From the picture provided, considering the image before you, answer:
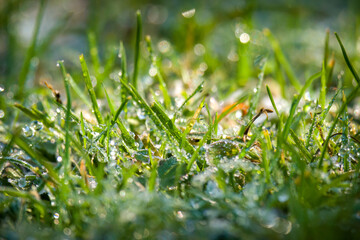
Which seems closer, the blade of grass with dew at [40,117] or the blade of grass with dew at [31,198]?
the blade of grass with dew at [31,198]

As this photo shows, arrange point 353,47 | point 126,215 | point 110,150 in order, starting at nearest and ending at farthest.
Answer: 1. point 126,215
2. point 110,150
3. point 353,47

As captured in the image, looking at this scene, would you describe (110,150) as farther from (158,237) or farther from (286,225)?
(286,225)

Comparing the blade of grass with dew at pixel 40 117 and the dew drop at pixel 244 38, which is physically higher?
the dew drop at pixel 244 38

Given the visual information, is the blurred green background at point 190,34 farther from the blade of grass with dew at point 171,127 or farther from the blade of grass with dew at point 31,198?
the blade of grass with dew at point 31,198

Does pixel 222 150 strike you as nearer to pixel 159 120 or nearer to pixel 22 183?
pixel 159 120

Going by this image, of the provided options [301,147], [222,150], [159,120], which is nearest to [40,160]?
[159,120]

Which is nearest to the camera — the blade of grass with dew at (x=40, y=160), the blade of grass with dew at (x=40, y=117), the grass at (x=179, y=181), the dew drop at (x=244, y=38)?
the grass at (x=179, y=181)

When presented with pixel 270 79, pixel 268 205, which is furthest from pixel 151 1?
pixel 268 205

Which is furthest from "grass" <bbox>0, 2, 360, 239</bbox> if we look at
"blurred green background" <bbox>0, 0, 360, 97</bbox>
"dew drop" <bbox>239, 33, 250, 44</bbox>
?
"dew drop" <bbox>239, 33, 250, 44</bbox>

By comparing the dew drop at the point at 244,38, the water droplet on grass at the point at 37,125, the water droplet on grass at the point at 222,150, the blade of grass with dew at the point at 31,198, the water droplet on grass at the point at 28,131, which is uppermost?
the dew drop at the point at 244,38

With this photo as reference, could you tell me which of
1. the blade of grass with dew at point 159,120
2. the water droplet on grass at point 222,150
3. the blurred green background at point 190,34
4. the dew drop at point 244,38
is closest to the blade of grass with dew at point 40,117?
the blade of grass with dew at point 159,120

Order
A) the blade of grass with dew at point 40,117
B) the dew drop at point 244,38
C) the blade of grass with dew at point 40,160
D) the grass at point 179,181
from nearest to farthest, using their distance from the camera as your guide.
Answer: the grass at point 179,181 < the blade of grass with dew at point 40,160 < the blade of grass with dew at point 40,117 < the dew drop at point 244,38
